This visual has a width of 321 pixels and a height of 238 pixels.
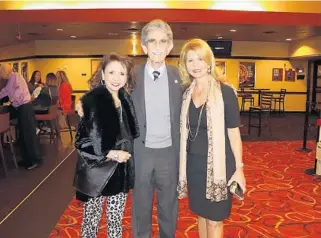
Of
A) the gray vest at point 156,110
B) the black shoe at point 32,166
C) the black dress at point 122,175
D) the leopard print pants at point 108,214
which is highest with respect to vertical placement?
the gray vest at point 156,110

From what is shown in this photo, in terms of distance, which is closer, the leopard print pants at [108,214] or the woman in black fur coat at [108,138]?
the woman in black fur coat at [108,138]

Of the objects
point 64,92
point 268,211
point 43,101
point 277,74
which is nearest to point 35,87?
point 43,101

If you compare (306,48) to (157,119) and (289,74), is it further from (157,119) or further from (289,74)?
(157,119)

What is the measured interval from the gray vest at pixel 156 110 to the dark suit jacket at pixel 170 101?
0.09 feet

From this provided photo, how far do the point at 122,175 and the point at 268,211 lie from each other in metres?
2.14

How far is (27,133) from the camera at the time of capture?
554 cm

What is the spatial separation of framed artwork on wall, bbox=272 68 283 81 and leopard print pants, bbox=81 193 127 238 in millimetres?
12869

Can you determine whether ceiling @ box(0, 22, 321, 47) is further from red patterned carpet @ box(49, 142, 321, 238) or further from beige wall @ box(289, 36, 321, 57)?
red patterned carpet @ box(49, 142, 321, 238)

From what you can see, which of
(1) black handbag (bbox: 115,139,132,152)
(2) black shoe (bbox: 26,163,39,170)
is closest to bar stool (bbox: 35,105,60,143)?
(2) black shoe (bbox: 26,163,39,170)

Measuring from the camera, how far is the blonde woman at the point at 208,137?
217cm

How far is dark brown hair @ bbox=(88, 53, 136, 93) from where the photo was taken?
221 cm

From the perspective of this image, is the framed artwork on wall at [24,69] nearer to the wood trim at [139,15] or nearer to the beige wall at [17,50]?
the beige wall at [17,50]

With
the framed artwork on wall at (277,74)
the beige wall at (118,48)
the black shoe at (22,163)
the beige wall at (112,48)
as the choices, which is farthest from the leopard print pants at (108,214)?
the framed artwork on wall at (277,74)

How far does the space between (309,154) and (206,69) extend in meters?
5.02
